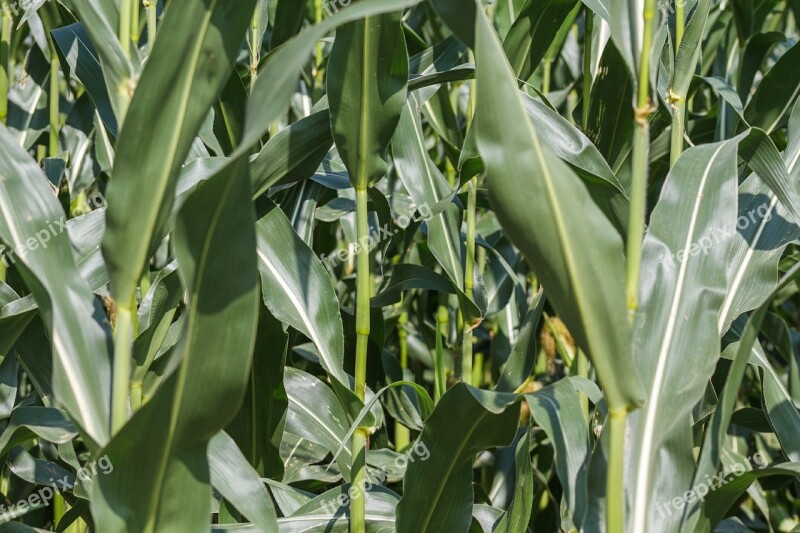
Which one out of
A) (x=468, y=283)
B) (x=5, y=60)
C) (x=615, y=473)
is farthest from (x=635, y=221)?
(x=5, y=60)

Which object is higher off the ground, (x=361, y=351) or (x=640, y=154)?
(x=640, y=154)

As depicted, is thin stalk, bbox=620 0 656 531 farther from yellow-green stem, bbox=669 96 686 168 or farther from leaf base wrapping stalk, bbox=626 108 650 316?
yellow-green stem, bbox=669 96 686 168

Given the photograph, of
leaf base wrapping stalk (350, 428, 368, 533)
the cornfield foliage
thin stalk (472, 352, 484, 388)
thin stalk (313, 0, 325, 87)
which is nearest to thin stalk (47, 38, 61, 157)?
the cornfield foliage

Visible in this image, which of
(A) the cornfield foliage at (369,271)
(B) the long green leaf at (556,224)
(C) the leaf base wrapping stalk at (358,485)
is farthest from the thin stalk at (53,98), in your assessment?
(B) the long green leaf at (556,224)

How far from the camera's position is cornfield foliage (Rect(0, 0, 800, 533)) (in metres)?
0.89

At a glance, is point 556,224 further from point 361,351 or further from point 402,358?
point 402,358

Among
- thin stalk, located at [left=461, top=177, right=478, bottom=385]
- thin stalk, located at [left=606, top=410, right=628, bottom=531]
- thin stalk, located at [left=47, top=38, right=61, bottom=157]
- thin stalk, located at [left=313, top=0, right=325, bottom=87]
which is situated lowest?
thin stalk, located at [left=461, top=177, right=478, bottom=385]

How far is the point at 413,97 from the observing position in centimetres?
178

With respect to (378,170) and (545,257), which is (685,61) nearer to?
(378,170)

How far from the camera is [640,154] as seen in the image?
962 mm

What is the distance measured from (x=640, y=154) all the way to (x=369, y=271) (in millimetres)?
610

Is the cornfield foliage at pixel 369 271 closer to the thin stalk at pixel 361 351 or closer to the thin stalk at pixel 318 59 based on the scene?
the thin stalk at pixel 361 351

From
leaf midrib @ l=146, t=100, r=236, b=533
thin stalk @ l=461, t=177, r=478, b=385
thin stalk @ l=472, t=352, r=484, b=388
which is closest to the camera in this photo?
leaf midrib @ l=146, t=100, r=236, b=533

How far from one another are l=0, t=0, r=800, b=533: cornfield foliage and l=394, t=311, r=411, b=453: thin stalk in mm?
301
